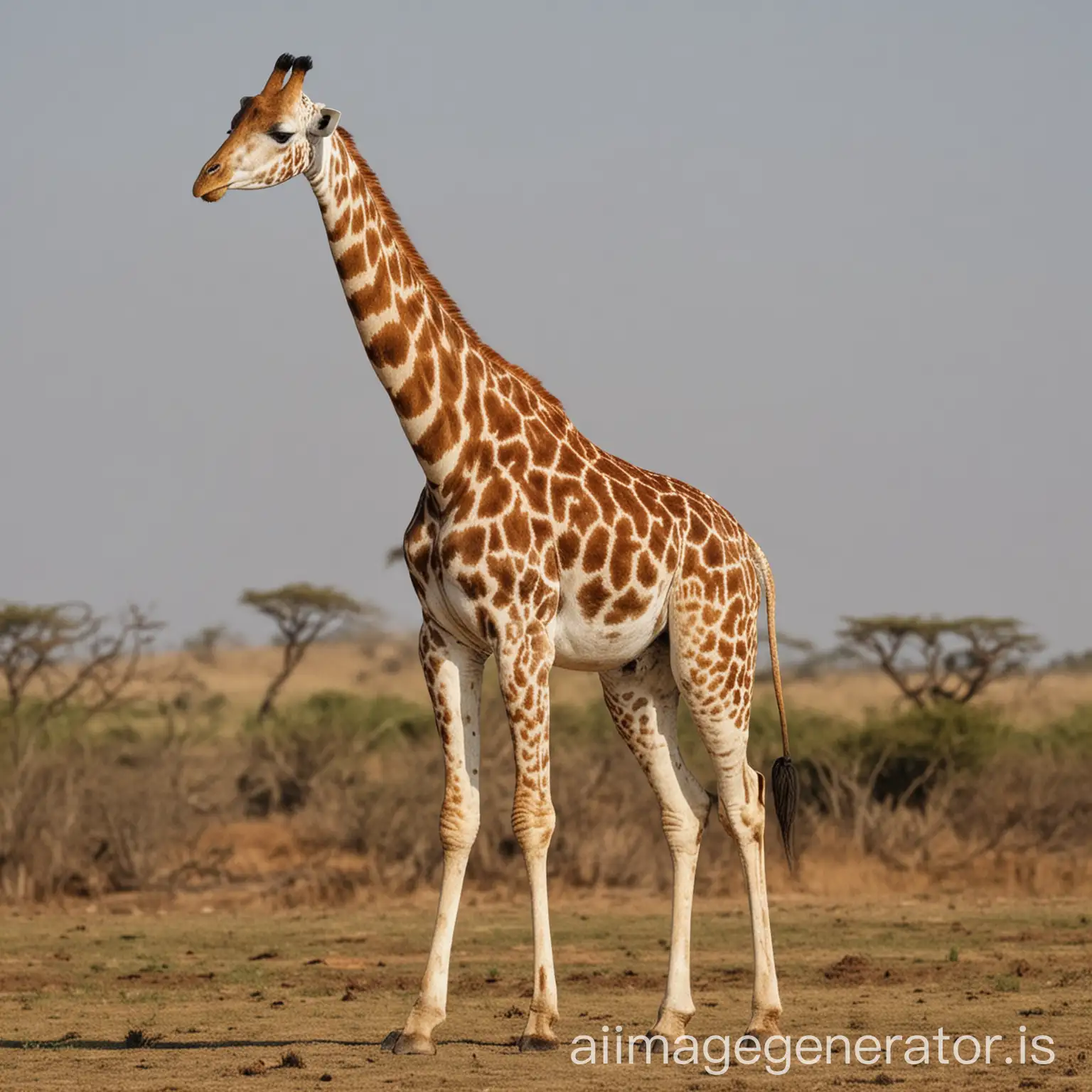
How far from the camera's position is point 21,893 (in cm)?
1853

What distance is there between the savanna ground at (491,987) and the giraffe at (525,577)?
79cm

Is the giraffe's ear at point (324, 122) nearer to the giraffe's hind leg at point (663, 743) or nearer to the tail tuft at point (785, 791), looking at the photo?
the giraffe's hind leg at point (663, 743)

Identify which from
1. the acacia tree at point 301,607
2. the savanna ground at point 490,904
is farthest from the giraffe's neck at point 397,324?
the acacia tree at point 301,607

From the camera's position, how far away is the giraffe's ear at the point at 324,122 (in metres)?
9.09

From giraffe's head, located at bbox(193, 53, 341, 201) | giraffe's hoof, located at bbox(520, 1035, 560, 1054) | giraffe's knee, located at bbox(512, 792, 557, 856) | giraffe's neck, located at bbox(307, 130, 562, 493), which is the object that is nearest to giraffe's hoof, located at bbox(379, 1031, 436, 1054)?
giraffe's hoof, located at bbox(520, 1035, 560, 1054)

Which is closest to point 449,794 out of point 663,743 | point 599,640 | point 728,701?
point 599,640

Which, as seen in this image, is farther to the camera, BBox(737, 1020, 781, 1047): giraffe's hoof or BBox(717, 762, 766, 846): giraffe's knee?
BBox(717, 762, 766, 846): giraffe's knee

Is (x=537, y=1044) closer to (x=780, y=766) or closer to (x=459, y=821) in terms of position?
(x=459, y=821)

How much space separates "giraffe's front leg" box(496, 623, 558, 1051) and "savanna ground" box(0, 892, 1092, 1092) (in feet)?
0.74

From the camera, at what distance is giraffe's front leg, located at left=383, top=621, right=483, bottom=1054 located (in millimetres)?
9055

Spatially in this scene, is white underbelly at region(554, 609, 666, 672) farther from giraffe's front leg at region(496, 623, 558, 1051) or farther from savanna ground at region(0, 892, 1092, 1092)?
savanna ground at region(0, 892, 1092, 1092)

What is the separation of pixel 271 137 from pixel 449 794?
321 centimetres

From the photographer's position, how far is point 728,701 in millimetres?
10031

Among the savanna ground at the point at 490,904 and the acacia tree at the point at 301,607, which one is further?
the acacia tree at the point at 301,607
